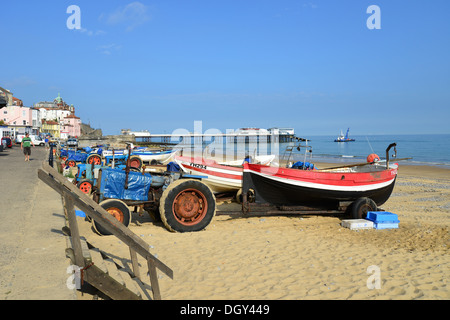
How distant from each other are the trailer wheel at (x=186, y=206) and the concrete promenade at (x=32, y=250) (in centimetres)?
223

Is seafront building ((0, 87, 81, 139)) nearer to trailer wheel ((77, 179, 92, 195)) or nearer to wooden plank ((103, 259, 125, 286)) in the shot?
trailer wheel ((77, 179, 92, 195))

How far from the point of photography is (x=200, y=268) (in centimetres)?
594

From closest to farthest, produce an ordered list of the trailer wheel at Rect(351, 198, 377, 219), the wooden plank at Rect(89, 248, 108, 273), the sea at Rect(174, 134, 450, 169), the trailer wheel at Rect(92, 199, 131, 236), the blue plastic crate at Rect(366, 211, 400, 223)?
the wooden plank at Rect(89, 248, 108, 273) < the trailer wheel at Rect(92, 199, 131, 236) < the blue plastic crate at Rect(366, 211, 400, 223) < the trailer wheel at Rect(351, 198, 377, 219) < the sea at Rect(174, 134, 450, 169)

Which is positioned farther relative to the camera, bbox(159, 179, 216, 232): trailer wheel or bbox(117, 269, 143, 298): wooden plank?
bbox(159, 179, 216, 232): trailer wheel

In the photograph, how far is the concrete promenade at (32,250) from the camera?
362 centimetres

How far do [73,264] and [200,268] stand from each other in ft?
7.49

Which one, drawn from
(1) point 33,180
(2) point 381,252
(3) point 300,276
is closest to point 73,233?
(3) point 300,276

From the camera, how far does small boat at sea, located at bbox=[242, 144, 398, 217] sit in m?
9.54

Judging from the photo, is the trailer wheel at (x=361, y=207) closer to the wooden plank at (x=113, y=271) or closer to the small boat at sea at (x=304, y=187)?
the small boat at sea at (x=304, y=187)

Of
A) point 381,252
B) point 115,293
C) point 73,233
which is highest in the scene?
point 73,233

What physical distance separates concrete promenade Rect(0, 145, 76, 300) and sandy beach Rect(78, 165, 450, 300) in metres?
0.69

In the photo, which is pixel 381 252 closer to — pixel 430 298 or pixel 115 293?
pixel 430 298

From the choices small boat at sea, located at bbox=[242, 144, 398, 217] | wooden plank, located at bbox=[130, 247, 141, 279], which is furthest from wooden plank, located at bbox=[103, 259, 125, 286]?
small boat at sea, located at bbox=[242, 144, 398, 217]

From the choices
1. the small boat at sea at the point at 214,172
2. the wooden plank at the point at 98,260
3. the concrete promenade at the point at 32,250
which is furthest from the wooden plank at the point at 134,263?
the small boat at sea at the point at 214,172
